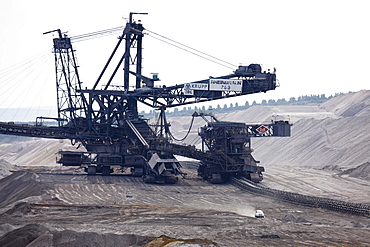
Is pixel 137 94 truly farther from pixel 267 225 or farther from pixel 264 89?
pixel 267 225

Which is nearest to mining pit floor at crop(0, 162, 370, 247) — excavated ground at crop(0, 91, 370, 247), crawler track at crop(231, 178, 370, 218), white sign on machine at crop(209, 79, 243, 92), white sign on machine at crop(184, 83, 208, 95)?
excavated ground at crop(0, 91, 370, 247)

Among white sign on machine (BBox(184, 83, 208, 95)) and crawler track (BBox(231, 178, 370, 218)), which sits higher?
white sign on machine (BBox(184, 83, 208, 95))

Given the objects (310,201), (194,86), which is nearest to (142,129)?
(194,86)

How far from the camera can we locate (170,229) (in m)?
33.9

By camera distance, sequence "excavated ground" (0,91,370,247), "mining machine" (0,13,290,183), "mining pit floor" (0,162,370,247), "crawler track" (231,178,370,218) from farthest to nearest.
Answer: "mining machine" (0,13,290,183) < "crawler track" (231,178,370,218) < "excavated ground" (0,91,370,247) < "mining pit floor" (0,162,370,247)

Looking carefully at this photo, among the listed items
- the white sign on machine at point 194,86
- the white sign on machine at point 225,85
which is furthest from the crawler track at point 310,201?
the white sign on machine at point 194,86

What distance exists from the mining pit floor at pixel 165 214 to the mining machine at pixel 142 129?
2221mm

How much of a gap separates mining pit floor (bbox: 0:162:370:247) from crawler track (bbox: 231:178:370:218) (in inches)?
31.2

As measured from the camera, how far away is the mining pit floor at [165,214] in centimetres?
3052

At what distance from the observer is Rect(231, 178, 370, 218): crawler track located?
40.3 metres

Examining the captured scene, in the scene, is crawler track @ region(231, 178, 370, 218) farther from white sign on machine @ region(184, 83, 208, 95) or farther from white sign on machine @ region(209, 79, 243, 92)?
white sign on machine @ region(184, 83, 208, 95)

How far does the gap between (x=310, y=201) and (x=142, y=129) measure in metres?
26.3

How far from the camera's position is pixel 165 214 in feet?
132

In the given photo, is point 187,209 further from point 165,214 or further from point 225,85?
point 225,85
